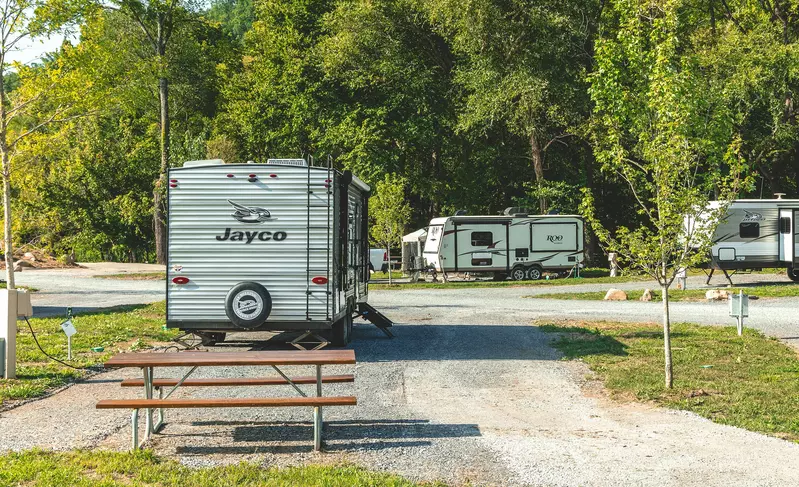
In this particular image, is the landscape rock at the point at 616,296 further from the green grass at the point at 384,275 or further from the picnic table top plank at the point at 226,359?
the picnic table top plank at the point at 226,359

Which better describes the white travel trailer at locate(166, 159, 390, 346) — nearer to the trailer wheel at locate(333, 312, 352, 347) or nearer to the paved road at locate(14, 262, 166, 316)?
the trailer wheel at locate(333, 312, 352, 347)

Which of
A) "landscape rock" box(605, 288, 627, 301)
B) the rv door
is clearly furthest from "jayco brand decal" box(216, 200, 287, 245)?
the rv door

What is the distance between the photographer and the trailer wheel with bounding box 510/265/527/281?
34656mm

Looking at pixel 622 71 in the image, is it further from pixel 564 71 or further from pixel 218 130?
pixel 218 130

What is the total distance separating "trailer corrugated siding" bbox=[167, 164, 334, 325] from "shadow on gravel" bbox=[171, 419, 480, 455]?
4.51 metres

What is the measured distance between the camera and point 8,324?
10.6 metres

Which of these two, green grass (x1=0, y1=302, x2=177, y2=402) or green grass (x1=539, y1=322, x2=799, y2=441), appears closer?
green grass (x1=539, y1=322, x2=799, y2=441)

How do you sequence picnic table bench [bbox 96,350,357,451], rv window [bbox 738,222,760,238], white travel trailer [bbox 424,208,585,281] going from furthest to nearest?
1. white travel trailer [bbox 424,208,585,281]
2. rv window [bbox 738,222,760,238]
3. picnic table bench [bbox 96,350,357,451]

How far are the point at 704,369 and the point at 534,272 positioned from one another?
23.0 m

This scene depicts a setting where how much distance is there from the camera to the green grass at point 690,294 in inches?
986

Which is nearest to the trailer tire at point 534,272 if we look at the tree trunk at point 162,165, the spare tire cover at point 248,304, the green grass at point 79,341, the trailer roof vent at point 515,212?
the trailer roof vent at point 515,212

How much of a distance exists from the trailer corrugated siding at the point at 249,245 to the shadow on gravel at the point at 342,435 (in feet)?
14.8

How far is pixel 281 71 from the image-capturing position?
44.5 m

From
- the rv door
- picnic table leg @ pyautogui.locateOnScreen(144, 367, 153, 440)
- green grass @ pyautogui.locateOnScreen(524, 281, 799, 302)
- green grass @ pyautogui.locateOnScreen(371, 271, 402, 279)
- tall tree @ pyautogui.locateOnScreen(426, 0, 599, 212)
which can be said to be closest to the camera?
picnic table leg @ pyautogui.locateOnScreen(144, 367, 153, 440)
